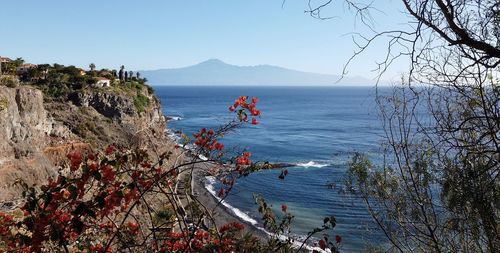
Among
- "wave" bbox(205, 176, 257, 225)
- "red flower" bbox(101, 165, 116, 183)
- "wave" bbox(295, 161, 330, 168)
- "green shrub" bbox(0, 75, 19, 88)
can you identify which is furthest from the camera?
"wave" bbox(295, 161, 330, 168)

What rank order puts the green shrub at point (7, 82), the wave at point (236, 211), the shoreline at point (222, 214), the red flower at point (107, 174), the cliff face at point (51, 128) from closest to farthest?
the red flower at point (107, 174) < the cliff face at point (51, 128) < the shoreline at point (222, 214) < the green shrub at point (7, 82) < the wave at point (236, 211)

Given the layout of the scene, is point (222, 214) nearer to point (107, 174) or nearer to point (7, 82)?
point (7, 82)

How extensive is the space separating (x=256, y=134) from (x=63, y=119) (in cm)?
3730

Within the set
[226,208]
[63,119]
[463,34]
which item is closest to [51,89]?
[63,119]

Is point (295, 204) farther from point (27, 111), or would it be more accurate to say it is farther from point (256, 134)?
point (256, 134)

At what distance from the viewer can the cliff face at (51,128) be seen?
79.5 ft

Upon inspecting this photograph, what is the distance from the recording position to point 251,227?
99.5 ft

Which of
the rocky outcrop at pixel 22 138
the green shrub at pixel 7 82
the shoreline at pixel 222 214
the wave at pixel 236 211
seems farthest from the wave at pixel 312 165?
the green shrub at pixel 7 82

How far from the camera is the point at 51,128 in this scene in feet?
110

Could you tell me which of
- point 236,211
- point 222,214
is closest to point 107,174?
point 222,214

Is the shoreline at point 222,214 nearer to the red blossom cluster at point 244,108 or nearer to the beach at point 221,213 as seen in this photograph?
the beach at point 221,213

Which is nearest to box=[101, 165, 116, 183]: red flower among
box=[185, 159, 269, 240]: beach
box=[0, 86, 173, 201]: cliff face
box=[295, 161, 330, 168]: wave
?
box=[0, 86, 173, 201]: cliff face

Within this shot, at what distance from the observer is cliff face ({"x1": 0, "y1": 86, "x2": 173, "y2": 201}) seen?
24234mm

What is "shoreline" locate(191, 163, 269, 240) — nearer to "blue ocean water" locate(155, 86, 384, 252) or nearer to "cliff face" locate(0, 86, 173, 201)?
"blue ocean water" locate(155, 86, 384, 252)
